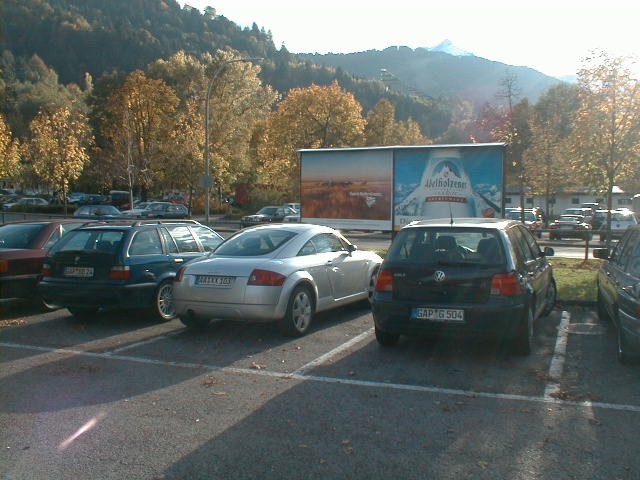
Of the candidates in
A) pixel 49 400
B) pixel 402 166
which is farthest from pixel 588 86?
pixel 49 400

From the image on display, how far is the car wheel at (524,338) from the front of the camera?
285 inches

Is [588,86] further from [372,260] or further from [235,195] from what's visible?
[235,195]

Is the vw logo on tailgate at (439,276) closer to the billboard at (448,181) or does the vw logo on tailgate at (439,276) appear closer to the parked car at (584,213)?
the billboard at (448,181)

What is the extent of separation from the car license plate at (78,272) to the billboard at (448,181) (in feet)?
35.4

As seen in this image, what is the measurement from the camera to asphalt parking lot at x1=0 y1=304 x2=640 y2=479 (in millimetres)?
4426

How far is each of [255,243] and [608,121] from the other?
10.5 m

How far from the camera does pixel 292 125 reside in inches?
1681

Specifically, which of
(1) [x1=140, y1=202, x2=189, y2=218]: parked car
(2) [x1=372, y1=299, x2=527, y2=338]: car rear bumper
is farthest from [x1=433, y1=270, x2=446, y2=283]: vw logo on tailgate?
(1) [x1=140, y1=202, x2=189, y2=218]: parked car

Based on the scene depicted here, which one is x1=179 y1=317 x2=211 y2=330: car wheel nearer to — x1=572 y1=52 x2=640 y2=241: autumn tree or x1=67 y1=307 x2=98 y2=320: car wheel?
x1=67 y1=307 x2=98 y2=320: car wheel

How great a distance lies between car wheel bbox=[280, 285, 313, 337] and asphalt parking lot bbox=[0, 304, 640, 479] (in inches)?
8.4

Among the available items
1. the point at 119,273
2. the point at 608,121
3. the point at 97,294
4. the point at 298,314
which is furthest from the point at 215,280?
the point at 608,121

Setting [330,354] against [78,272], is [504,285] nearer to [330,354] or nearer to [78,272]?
[330,354]

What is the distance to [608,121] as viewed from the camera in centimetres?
1552

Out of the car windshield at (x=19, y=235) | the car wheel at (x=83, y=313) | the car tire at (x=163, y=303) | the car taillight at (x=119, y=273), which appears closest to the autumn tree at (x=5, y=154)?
the car windshield at (x=19, y=235)
